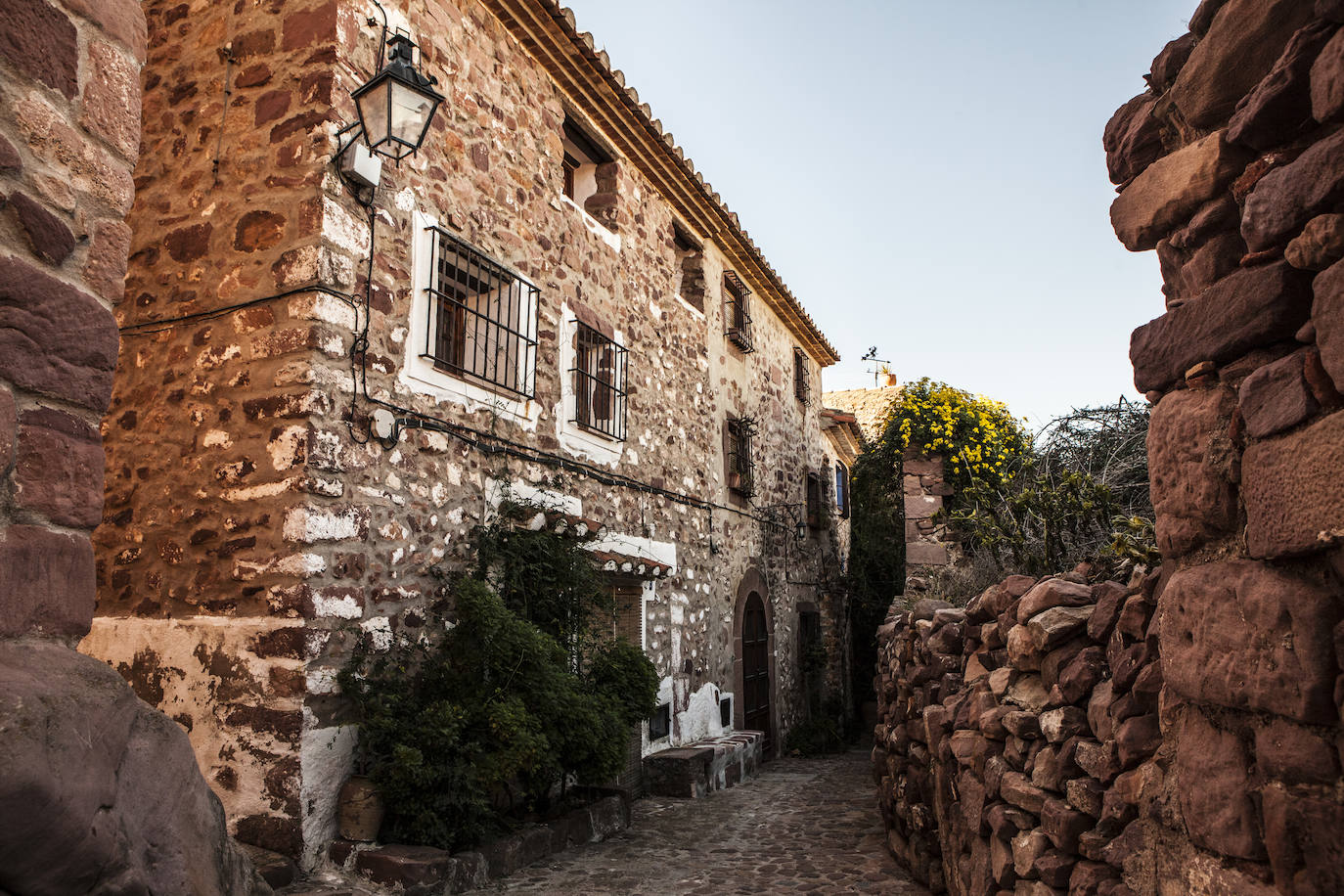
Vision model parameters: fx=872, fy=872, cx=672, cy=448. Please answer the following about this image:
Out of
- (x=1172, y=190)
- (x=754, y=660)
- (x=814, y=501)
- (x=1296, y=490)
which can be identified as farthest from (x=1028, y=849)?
(x=814, y=501)

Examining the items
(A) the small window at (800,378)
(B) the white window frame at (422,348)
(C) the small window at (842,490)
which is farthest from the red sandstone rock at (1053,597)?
(C) the small window at (842,490)

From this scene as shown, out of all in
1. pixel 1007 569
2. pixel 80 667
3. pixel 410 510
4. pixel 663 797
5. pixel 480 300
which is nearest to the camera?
pixel 80 667

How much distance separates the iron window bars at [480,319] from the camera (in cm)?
527

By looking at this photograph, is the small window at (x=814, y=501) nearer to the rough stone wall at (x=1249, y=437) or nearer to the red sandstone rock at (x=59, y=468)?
the rough stone wall at (x=1249, y=437)

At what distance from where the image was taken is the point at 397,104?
443 centimetres

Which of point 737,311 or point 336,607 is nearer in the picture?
point 336,607

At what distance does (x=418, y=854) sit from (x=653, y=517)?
4.13 metres

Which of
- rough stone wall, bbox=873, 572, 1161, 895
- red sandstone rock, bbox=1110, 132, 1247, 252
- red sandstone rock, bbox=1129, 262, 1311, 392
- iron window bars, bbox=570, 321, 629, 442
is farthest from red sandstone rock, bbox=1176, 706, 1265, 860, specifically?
iron window bars, bbox=570, 321, 629, 442

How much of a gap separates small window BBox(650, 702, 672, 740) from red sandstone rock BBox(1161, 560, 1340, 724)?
647 cm

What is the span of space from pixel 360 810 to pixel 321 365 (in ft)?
7.12

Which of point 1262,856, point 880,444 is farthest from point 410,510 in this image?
point 880,444

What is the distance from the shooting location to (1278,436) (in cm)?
146

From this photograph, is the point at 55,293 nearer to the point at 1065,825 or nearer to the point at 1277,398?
the point at 1277,398

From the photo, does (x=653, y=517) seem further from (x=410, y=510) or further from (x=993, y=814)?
(x=993, y=814)
